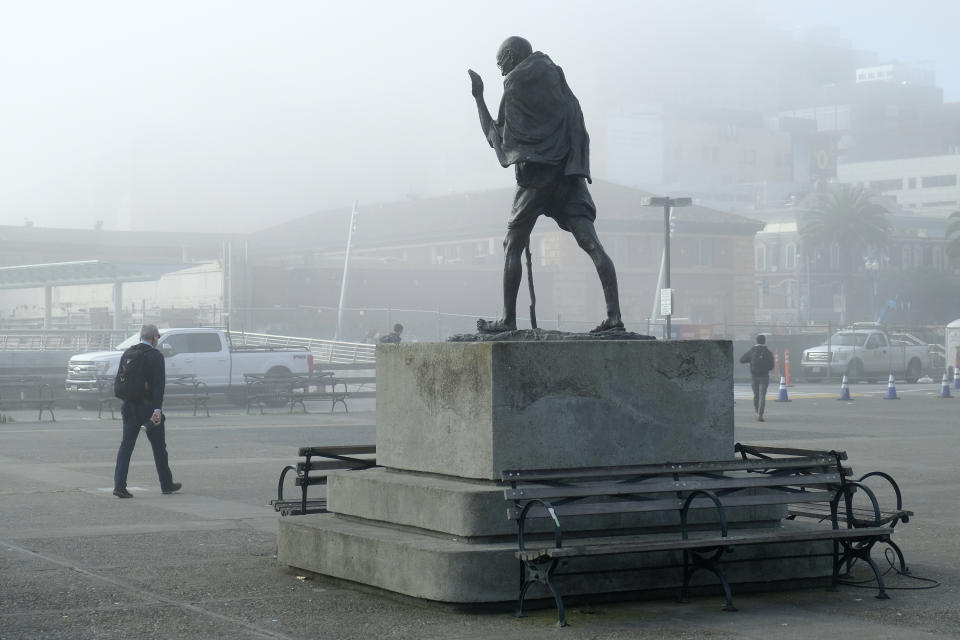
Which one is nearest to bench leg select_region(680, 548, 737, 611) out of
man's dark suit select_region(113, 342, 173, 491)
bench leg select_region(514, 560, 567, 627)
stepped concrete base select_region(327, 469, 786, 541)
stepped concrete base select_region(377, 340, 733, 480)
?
stepped concrete base select_region(327, 469, 786, 541)

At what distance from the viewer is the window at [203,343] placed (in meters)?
32.2

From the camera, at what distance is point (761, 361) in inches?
1064

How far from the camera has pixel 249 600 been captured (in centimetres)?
754

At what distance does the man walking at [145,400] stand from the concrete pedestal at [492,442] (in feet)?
17.7

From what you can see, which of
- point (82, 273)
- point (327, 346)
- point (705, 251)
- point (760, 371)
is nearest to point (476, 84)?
point (760, 371)

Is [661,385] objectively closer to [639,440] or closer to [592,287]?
[639,440]

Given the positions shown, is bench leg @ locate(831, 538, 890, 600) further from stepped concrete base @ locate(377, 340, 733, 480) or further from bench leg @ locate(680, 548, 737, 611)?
stepped concrete base @ locate(377, 340, 733, 480)

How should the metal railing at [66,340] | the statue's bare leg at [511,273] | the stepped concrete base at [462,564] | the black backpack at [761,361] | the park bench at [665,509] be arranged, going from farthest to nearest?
1. the metal railing at [66,340]
2. the black backpack at [761,361]
3. the statue's bare leg at [511,273]
4. the stepped concrete base at [462,564]
5. the park bench at [665,509]

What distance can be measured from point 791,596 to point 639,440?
125 centimetres

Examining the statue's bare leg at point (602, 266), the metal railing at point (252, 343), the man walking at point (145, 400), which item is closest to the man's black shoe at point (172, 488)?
the man walking at point (145, 400)

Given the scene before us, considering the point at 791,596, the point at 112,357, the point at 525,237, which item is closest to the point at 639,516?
the point at 791,596

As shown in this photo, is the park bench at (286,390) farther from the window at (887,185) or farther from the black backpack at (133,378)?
the window at (887,185)

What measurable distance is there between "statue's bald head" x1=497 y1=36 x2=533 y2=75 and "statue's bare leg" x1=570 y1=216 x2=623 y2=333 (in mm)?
1084

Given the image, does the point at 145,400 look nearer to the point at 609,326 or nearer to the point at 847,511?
the point at 609,326
